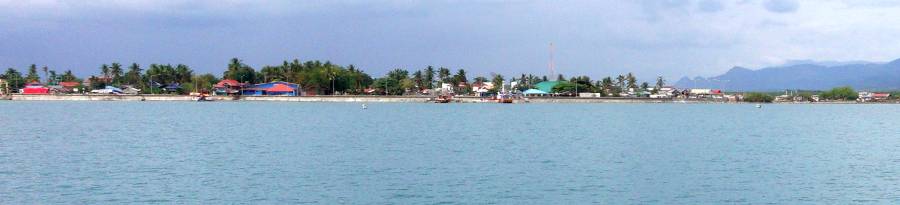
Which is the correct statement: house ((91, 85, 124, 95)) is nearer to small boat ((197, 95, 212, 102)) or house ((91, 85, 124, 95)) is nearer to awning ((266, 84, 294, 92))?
small boat ((197, 95, 212, 102))

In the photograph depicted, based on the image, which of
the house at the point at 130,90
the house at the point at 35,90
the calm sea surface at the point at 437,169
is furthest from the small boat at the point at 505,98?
the calm sea surface at the point at 437,169

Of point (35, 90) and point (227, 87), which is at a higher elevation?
point (227, 87)

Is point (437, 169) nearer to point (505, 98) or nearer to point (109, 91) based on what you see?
point (505, 98)

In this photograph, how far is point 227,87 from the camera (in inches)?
6683

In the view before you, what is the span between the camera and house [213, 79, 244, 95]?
167 meters

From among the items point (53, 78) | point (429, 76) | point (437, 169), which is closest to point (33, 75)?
point (53, 78)

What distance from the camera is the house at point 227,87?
167 meters

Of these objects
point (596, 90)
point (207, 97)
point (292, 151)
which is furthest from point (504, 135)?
point (596, 90)

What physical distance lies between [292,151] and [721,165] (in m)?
19.0

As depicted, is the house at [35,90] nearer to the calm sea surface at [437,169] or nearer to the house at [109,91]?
the house at [109,91]

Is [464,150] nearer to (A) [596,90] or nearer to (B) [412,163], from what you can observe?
(B) [412,163]

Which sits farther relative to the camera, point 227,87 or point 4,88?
point 227,87

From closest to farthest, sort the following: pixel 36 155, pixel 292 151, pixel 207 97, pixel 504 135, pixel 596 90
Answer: pixel 36 155 < pixel 292 151 < pixel 504 135 < pixel 207 97 < pixel 596 90

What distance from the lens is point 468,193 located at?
26141 mm
